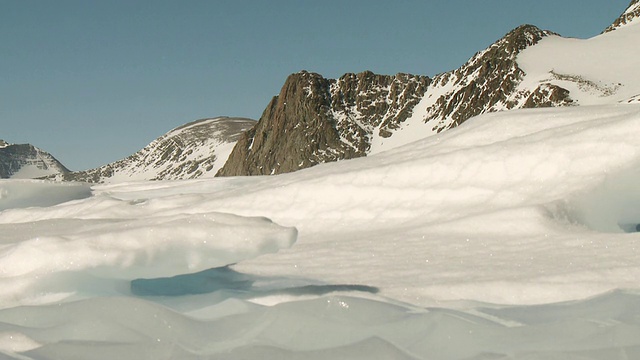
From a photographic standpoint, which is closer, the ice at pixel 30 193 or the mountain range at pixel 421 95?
the ice at pixel 30 193

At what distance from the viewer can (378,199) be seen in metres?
7.58

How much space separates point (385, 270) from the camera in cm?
516

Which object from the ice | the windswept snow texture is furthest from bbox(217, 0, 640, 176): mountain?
the windswept snow texture

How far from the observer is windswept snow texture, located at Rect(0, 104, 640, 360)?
3.43 m

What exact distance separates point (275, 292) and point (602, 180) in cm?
395

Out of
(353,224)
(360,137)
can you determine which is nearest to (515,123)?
(353,224)

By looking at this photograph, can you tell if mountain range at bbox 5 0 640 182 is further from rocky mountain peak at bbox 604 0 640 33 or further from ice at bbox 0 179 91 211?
ice at bbox 0 179 91 211

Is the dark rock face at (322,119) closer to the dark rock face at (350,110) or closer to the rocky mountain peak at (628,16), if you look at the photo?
the dark rock face at (350,110)

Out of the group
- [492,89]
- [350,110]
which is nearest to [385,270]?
[492,89]

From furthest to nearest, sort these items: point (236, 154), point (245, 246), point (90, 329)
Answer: point (236, 154)
point (245, 246)
point (90, 329)

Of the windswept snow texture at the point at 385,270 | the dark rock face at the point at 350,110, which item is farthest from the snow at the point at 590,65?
the windswept snow texture at the point at 385,270

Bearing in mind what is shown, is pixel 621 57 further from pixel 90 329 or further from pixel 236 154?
pixel 90 329

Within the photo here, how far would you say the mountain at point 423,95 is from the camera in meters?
91.1

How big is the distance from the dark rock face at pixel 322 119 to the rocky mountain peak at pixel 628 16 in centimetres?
3945
